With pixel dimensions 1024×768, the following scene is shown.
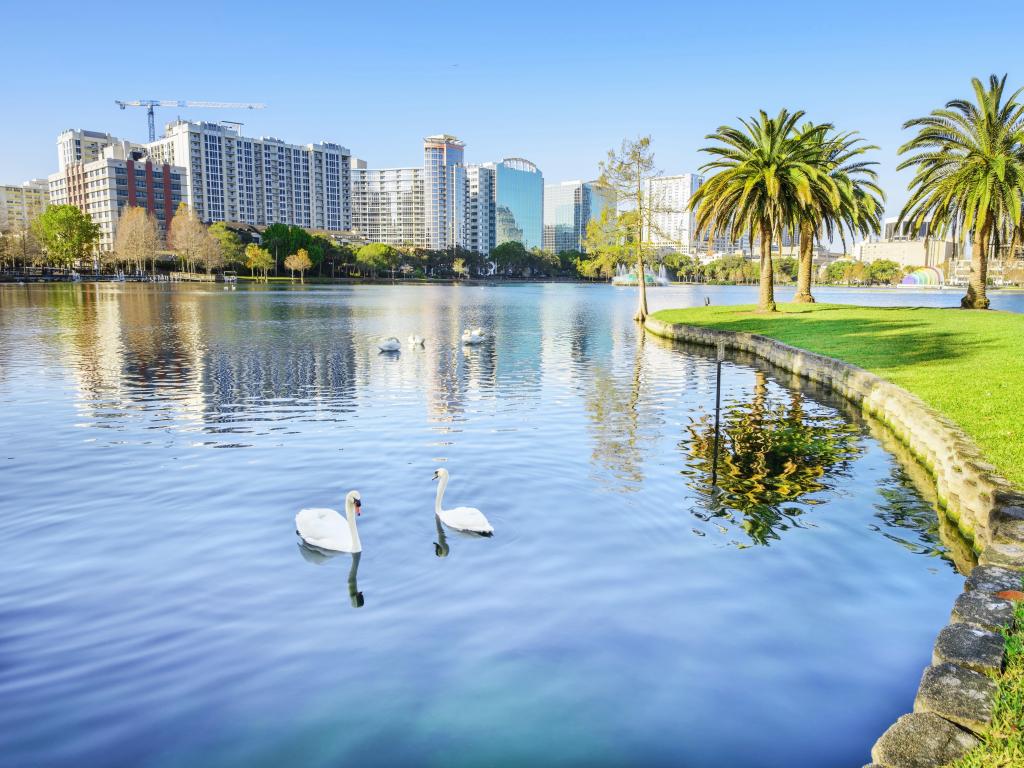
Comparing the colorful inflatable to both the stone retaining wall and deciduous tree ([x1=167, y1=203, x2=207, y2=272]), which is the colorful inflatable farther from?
the stone retaining wall

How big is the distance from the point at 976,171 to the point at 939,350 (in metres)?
21.5

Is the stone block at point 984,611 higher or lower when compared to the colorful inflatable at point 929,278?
lower

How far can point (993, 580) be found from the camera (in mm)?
6957

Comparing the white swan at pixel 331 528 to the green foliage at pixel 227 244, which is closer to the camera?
the white swan at pixel 331 528

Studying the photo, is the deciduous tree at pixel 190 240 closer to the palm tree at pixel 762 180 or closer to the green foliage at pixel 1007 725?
the palm tree at pixel 762 180

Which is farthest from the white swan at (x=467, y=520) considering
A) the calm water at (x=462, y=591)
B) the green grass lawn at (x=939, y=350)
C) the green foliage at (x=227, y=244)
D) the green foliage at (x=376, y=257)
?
the green foliage at (x=376, y=257)

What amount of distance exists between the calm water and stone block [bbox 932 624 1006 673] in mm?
770

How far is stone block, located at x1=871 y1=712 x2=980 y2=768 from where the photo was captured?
15.2 ft

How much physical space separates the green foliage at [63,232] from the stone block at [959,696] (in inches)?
6027

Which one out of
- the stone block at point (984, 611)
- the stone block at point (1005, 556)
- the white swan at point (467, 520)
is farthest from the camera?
the white swan at point (467, 520)

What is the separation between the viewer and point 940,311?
3994 centimetres

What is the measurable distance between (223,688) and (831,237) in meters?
47.5

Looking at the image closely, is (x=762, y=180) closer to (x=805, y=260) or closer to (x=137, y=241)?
(x=805, y=260)

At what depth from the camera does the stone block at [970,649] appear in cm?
549
